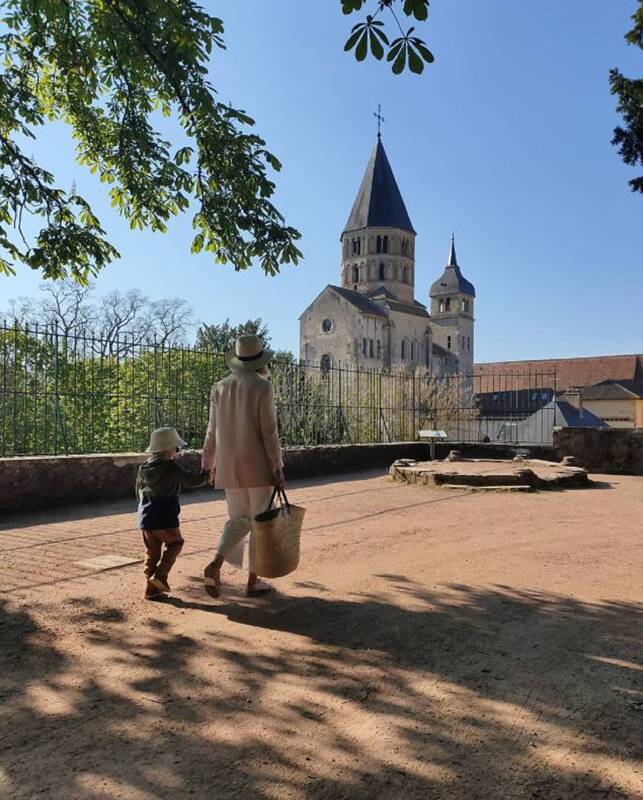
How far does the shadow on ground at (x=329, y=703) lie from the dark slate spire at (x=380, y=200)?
233 feet

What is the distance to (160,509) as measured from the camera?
15.0 feet

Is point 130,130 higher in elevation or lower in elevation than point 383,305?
lower

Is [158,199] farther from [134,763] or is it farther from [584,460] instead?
[584,460]

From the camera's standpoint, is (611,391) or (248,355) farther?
(611,391)

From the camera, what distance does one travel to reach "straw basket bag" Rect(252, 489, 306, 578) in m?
4.32

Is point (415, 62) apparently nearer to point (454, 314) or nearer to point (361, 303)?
point (361, 303)

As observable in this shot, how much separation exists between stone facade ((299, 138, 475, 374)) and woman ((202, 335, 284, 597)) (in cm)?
5381

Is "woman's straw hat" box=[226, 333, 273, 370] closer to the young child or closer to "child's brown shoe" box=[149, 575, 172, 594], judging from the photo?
the young child

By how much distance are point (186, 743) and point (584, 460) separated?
13.9 m

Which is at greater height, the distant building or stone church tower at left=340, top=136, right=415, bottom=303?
stone church tower at left=340, top=136, right=415, bottom=303

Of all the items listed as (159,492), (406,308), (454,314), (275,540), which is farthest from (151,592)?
(454,314)

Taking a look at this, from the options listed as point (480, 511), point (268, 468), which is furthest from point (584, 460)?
point (268, 468)

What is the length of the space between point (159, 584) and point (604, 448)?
12.5 meters

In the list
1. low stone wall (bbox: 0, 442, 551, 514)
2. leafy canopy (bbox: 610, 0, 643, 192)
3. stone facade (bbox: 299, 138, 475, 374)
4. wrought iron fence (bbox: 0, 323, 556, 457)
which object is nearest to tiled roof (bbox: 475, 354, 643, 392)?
stone facade (bbox: 299, 138, 475, 374)
